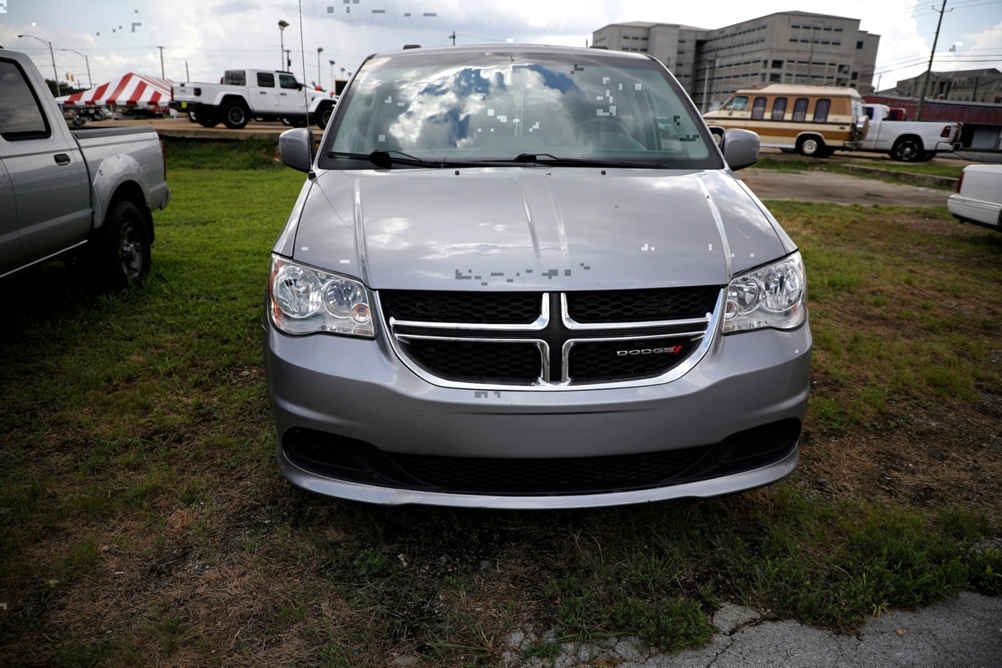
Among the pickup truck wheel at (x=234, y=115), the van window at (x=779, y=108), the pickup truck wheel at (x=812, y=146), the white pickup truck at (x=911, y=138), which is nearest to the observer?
the pickup truck wheel at (x=234, y=115)

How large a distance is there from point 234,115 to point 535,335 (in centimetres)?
2180

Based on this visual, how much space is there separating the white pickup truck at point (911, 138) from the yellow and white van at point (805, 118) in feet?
1.44

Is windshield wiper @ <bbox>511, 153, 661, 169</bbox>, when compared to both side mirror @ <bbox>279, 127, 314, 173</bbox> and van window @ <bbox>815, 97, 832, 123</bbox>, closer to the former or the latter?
side mirror @ <bbox>279, 127, 314, 173</bbox>

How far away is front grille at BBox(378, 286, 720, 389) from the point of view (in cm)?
200

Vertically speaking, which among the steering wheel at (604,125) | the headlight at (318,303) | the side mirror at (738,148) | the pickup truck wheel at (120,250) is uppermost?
the steering wheel at (604,125)

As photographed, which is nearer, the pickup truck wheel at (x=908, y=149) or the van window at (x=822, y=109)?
the pickup truck wheel at (x=908, y=149)

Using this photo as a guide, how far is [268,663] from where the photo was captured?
1834mm

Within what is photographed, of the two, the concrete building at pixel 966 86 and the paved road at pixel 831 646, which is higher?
the concrete building at pixel 966 86

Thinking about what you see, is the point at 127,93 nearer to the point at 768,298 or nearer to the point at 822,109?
the point at 822,109

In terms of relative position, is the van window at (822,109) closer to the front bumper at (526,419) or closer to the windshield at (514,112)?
the windshield at (514,112)

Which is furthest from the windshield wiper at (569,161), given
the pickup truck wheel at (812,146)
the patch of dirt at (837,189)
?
the pickup truck wheel at (812,146)

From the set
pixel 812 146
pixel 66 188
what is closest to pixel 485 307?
pixel 66 188

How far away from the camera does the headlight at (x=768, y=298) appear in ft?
7.10

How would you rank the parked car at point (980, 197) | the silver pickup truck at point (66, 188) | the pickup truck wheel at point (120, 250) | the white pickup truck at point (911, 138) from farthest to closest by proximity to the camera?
the white pickup truck at point (911, 138) < the parked car at point (980, 197) < the pickup truck wheel at point (120, 250) < the silver pickup truck at point (66, 188)
